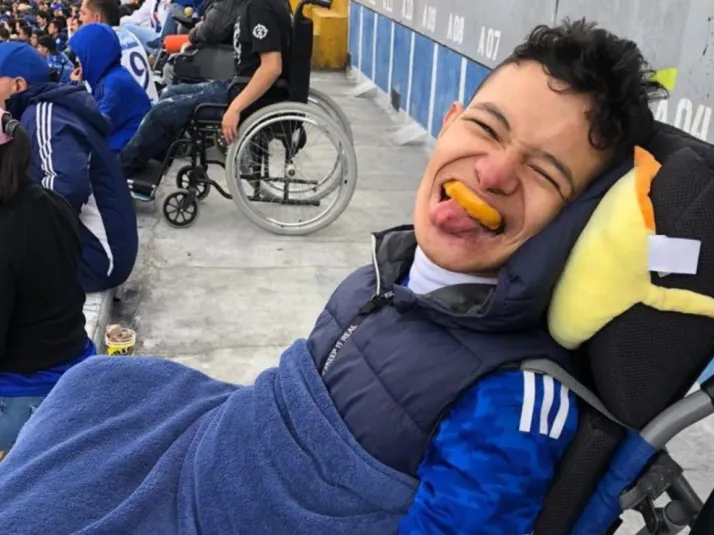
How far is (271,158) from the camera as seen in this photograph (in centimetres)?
494

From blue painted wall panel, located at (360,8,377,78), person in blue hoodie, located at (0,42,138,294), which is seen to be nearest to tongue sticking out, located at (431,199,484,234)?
person in blue hoodie, located at (0,42,138,294)

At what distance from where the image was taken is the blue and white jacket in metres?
3.01

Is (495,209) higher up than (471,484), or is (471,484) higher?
(495,209)

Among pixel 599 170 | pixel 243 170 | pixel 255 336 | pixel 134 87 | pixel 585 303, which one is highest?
pixel 599 170

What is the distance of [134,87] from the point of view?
485 cm

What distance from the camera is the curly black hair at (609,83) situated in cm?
128

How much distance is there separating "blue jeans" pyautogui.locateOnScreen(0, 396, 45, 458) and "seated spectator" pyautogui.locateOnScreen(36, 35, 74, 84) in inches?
119

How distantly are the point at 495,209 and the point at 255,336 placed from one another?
2266 mm

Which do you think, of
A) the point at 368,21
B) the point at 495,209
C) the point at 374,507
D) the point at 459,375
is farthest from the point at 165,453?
the point at 368,21

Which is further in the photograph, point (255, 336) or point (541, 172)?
point (255, 336)

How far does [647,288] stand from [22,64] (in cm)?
300

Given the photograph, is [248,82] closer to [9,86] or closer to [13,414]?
[9,86]

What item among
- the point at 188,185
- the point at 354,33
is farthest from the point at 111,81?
the point at 354,33

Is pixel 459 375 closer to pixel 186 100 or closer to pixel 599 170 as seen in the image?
pixel 599 170
